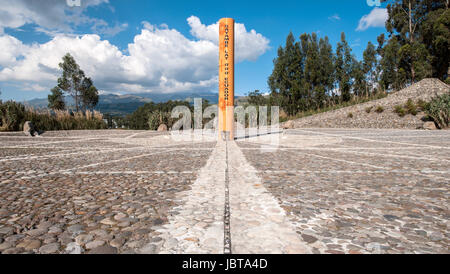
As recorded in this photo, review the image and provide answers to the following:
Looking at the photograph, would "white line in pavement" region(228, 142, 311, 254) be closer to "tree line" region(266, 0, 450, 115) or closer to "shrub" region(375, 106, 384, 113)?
"shrub" region(375, 106, 384, 113)

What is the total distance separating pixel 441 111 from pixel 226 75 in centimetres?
1041

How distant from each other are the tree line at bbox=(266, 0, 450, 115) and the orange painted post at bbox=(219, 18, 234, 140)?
1538 centimetres

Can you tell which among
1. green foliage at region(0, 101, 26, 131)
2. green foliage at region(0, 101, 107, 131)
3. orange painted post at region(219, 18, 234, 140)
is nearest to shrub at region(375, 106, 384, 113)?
orange painted post at region(219, 18, 234, 140)

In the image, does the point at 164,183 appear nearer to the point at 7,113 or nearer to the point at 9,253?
the point at 9,253

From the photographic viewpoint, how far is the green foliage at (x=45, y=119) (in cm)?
947

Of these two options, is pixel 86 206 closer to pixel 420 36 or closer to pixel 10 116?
pixel 10 116

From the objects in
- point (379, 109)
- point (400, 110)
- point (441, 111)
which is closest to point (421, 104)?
point (400, 110)

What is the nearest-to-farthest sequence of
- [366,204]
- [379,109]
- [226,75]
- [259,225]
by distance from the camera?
[259,225]
[366,204]
[226,75]
[379,109]

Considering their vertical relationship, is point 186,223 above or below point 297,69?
below

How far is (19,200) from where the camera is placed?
6.15 feet

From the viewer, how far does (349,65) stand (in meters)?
22.7

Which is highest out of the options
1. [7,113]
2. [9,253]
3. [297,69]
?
[297,69]

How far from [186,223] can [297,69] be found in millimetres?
23796
